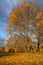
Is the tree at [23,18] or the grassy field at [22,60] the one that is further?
the tree at [23,18]

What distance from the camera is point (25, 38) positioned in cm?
3369

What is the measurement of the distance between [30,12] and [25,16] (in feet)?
4.07

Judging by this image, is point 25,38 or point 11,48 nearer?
point 25,38

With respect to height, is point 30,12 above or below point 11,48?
Answer: above

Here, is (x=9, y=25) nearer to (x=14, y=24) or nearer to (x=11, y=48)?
(x=14, y=24)

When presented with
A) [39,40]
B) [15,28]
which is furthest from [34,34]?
[15,28]

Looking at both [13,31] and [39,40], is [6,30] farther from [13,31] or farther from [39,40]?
[39,40]

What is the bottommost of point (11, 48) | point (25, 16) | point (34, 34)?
point (11, 48)

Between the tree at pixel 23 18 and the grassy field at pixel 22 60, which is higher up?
Result: the tree at pixel 23 18

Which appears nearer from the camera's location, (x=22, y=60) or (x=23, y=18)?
(x=22, y=60)

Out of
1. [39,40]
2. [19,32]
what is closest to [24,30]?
[19,32]

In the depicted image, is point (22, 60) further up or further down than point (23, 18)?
further down

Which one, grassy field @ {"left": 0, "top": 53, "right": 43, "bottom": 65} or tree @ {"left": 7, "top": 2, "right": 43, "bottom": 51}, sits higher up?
tree @ {"left": 7, "top": 2, "right": 43, "bottom": 51}

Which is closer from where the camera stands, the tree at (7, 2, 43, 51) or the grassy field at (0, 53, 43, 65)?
the grassy field at (0, 53, 43, 65)
